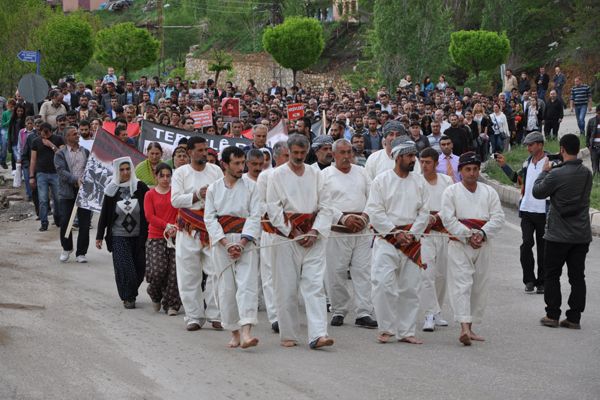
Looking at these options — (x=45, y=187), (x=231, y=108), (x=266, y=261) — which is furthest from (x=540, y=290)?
(x=231, y=108)

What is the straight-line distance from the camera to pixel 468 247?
36.9ft

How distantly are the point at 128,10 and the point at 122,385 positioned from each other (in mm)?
110463

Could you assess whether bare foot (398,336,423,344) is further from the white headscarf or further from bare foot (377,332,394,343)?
the white headscarf

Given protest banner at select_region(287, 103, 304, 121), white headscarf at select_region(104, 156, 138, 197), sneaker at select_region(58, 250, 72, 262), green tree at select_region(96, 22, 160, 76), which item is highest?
green tree at select_region(96, 22, 160, 76)

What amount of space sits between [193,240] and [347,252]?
1.62m

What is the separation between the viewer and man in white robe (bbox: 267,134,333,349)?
1079 cm

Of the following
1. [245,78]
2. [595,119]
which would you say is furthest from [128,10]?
[595,119]

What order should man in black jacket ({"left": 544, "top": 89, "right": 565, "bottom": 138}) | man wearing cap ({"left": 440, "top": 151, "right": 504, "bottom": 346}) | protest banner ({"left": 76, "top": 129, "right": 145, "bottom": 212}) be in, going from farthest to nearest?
man in black jacket ({"left": 544, "top": 89, "right": 565, "bottom": 138})
protest banner ({"left": 76, "top": 129, "right": 145, "bottom": 212})
man wearing cap ({"left": 440, "top": 151, "right": 504, "bottom": 346})

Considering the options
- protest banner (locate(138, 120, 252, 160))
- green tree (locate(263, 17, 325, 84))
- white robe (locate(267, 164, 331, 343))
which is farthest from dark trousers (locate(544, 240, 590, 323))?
green tree (locate(263, 17, 325, 84))

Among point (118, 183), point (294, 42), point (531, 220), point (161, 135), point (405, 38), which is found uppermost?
point (405, 38)

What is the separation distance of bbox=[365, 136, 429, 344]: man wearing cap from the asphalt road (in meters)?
Answer: 0.31

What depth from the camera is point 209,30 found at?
93.0 m

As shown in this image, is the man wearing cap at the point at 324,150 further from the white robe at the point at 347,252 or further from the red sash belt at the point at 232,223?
the red sash belt at the point at 232,223

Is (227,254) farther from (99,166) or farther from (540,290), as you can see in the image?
(99,166)
